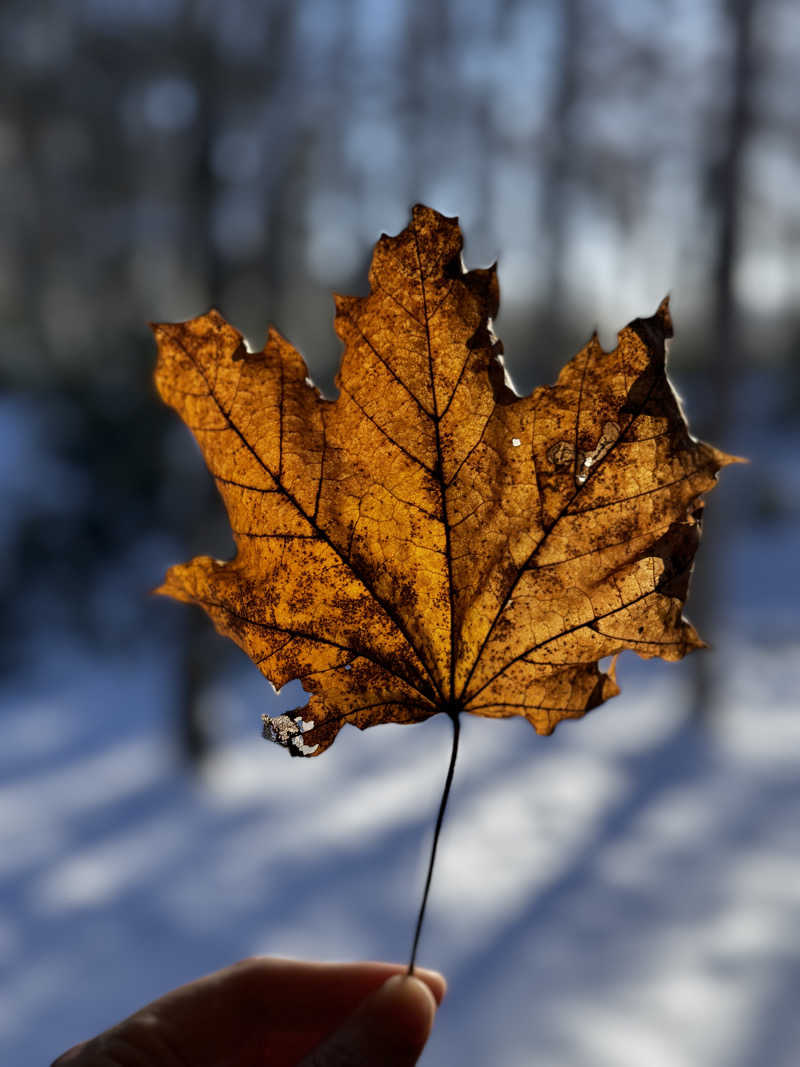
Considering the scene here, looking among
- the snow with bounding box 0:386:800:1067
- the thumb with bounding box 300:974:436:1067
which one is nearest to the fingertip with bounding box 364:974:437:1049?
the thumb with bounding box 300:974:436:1067

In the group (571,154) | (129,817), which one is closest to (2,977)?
(129,817)

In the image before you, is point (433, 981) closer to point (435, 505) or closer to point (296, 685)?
point (435, 505)

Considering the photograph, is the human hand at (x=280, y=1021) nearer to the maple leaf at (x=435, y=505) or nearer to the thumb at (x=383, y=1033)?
the thumb at (x=383, y=1033)

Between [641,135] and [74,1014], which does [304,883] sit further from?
[641,135]

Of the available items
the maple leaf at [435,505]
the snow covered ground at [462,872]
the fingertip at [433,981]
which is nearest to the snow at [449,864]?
the snow covered ground at [462,872]

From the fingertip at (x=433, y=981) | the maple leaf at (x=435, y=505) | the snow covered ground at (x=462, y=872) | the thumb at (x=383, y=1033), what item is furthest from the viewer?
the snow covered ground at (x=462, y=872)

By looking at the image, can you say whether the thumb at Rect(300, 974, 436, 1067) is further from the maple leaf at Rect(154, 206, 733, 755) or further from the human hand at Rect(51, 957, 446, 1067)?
the maple leaf at Rect(154, 206, 733, 755)
